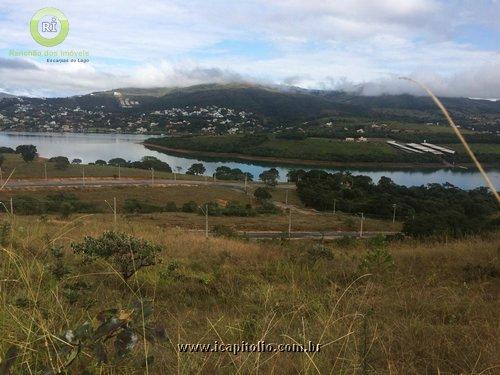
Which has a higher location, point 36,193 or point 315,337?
point 315,337

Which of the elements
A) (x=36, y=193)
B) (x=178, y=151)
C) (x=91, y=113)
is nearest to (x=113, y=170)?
(x=36, y=193)

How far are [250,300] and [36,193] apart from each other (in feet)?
123

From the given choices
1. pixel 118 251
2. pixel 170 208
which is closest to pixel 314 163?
pixel 170 208

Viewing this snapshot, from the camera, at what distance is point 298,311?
255 centimetres

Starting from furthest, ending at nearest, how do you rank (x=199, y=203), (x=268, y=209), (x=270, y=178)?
(x=270, y=178)
(x=199, y=203)
(x=268, y=209)

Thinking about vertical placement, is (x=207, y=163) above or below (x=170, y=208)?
below

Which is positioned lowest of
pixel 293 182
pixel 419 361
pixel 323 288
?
pixel 293 182

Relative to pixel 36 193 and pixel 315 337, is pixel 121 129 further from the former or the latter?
pixel 315 337

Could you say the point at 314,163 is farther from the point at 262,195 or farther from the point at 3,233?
the point at 3,233

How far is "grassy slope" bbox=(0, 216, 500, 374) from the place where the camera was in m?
1.66

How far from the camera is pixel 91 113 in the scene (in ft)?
508

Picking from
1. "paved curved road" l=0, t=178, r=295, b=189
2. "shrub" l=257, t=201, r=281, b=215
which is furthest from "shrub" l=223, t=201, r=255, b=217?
"paved curved road" l=0, t=178, r=295, b=189

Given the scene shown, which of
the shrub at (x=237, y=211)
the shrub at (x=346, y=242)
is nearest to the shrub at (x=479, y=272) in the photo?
the shrub at (x=346, y=242)

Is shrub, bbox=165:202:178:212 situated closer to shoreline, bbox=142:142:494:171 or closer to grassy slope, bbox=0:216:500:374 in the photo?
grassy slope, bbox=0:216:500:374
